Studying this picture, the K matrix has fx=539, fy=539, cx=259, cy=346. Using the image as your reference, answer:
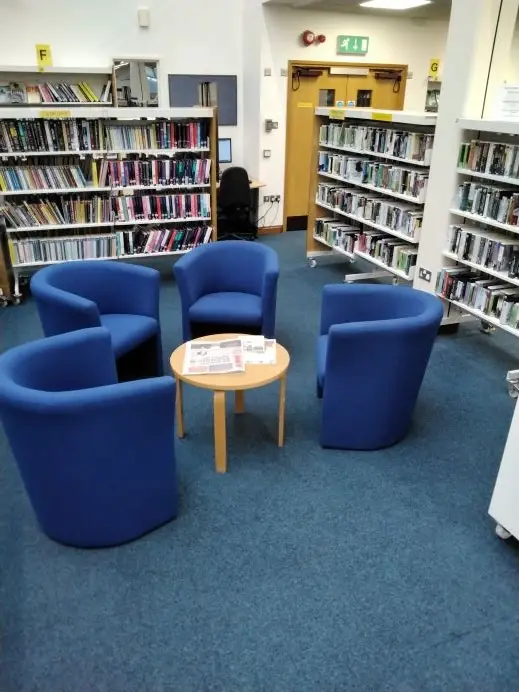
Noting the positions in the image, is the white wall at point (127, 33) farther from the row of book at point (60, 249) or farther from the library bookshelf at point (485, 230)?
the library bookshelf at point (485, 230)

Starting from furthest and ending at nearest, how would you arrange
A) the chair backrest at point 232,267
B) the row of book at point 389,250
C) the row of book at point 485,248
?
the row of book at point 389,250
the chair backrest at point 232,267
the row of book at point 485,248

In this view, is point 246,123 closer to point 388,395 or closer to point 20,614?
point 388,395

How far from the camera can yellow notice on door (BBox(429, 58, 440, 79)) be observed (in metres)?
7.53

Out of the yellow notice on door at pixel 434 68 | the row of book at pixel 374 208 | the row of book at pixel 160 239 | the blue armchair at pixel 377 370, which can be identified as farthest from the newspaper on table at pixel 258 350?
the yellow notice on door at pixel 434 68

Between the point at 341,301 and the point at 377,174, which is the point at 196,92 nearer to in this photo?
the point at 377,174

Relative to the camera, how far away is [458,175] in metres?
4.07

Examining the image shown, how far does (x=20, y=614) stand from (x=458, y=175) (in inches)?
153

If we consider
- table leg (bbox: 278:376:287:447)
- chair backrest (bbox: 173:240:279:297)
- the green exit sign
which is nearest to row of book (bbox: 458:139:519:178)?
chair backrest (bbox: 173:240:279:297)

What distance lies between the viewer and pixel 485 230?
4.11m

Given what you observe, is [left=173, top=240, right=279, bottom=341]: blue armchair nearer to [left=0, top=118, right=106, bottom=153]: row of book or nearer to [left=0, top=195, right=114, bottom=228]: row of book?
[left=0, top=195, right=114, bottom=228]: row of book

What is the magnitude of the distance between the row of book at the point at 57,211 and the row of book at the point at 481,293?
3.15 m

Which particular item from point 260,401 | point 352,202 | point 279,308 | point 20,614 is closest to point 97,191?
point 279,308

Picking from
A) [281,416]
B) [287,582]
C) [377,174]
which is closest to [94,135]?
[377,174]

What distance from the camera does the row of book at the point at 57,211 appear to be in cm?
494
